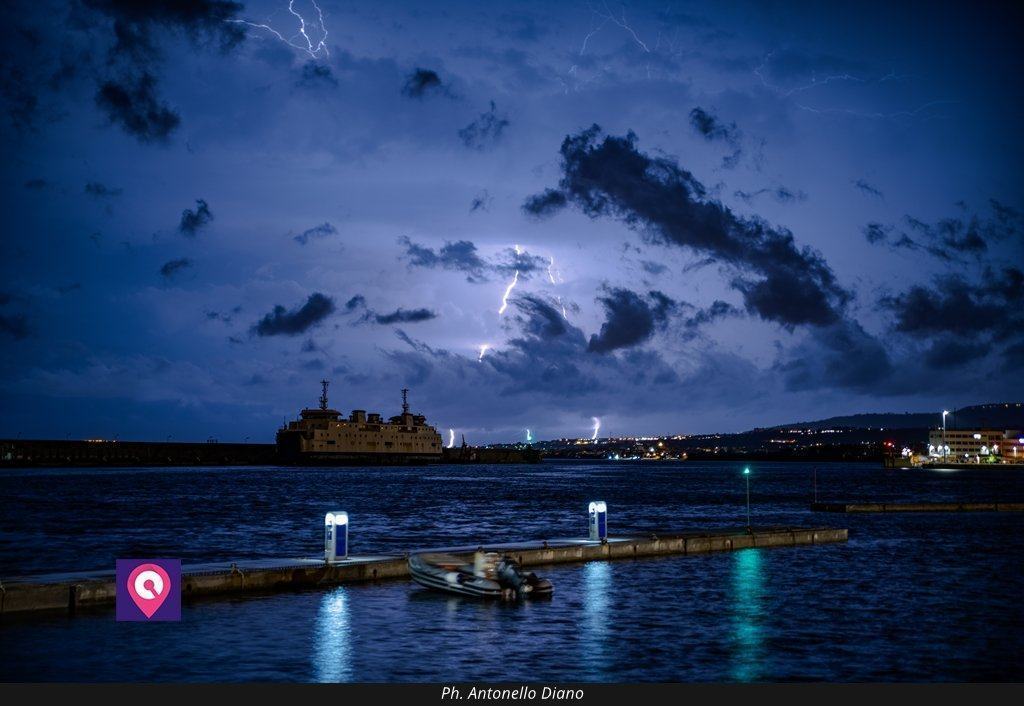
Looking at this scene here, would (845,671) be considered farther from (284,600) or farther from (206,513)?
(206,513)

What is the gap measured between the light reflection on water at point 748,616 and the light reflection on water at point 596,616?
117 inches

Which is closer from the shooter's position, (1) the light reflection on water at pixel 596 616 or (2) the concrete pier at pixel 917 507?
(1) the light reflection on water at pixel 596 616

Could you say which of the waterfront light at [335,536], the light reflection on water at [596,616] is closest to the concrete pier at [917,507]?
the light reflection on water at [596,616]

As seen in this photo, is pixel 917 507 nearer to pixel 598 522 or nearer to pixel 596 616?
pixel 598 522

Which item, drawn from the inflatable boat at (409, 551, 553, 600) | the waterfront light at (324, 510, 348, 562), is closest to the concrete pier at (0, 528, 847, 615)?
the waterfront light at (324, 510, 348, 562)

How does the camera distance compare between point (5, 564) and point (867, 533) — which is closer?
point (5, 564)

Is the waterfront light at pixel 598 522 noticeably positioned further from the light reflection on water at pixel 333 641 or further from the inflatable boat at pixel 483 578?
the light reflection on water at pixel 333 641

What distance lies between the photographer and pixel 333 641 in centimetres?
2309

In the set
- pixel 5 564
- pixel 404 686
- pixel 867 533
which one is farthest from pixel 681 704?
pixel 867 533

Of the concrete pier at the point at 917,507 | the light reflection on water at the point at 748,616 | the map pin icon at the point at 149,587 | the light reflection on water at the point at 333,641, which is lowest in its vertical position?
the light reflection on water at the point at 748,616

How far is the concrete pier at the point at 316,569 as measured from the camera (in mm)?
25500

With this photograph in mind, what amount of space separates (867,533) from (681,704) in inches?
1717

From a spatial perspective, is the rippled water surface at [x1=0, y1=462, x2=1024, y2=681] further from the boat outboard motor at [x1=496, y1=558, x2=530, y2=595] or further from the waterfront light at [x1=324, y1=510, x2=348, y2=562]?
the waterfront light at [x1=324, y1=510, x2=348, y2=562]

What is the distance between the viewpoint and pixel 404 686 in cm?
1862
